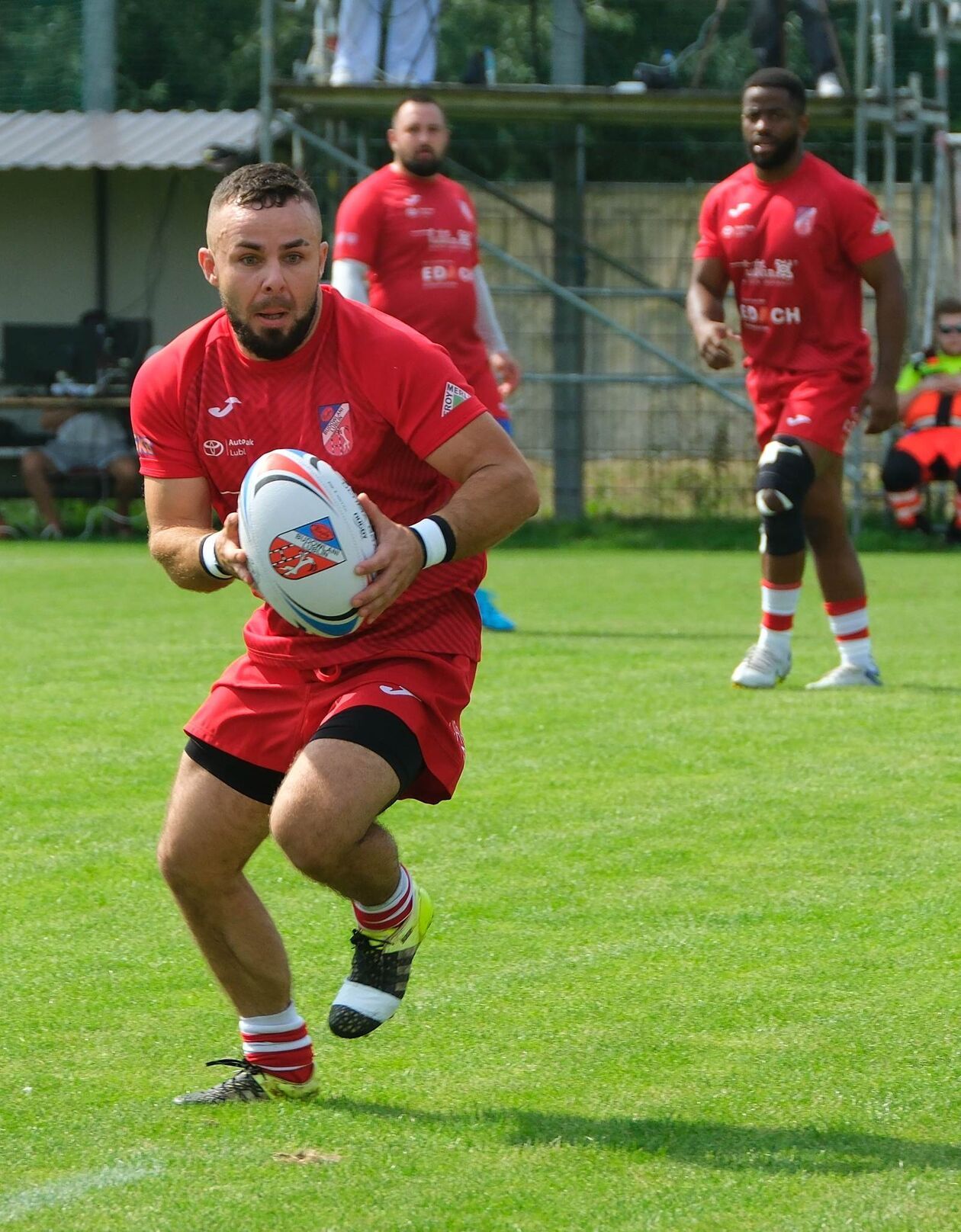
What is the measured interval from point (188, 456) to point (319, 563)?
1.83 feet

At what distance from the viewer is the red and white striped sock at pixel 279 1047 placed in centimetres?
390

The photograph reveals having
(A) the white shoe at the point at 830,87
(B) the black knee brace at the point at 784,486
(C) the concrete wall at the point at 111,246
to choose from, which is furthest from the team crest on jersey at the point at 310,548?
(C) the concrete wall at the point at 111,246

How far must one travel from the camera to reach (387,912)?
400cm

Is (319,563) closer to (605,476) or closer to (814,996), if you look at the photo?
(814,996)

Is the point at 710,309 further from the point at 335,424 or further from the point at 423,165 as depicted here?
the point at 335,424

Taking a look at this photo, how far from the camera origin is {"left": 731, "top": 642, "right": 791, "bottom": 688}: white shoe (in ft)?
28.9

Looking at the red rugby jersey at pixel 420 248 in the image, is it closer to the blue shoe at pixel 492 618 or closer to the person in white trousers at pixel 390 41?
the blue shoe at pixel 492 618

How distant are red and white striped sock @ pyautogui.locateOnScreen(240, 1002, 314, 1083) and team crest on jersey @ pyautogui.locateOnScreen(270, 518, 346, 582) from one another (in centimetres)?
89

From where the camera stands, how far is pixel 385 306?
10320mm

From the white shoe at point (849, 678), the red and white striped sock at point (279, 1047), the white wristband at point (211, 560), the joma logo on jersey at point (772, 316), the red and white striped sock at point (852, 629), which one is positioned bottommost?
the red and white striped sock at point (279, 1047)

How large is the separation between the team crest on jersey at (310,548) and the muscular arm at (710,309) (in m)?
5.04

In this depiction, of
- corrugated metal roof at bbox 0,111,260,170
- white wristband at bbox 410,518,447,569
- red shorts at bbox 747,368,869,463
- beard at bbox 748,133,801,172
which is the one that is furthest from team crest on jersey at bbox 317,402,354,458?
corrugated metal roof at bbox 0,111,260,170

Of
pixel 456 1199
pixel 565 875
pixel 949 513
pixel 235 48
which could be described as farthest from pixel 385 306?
pixel 235 48

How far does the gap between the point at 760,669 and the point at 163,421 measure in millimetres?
5065
